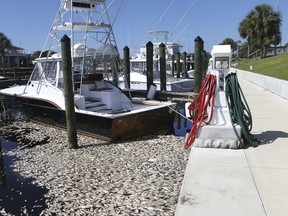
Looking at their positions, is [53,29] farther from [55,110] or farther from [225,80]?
[225,80]

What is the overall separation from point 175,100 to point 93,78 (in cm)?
586

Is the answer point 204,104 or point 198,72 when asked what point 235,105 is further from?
point 198,72

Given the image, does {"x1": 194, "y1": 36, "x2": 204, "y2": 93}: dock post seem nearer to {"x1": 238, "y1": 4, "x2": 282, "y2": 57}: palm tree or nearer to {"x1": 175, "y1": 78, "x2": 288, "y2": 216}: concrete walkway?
{"x1": 175, "y1": 78, "x2": 288, "y2": 216}: concrete walkway

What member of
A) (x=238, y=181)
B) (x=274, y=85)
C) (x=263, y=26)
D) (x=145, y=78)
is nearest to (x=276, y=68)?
(x=274, y=85)

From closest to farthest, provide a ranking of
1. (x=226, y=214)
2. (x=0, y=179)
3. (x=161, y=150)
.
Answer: (x=226, y=214) → (x=0, y=179) → (x=161, y=150)

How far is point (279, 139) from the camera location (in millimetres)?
6926

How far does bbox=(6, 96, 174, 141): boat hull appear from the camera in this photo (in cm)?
893

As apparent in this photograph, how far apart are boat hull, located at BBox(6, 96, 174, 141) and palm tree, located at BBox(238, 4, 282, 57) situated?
4174cm

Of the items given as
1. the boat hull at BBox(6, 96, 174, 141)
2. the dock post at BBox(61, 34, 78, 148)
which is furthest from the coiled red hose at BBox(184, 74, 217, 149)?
the dock post at BBox(61, 34, 78, 148)

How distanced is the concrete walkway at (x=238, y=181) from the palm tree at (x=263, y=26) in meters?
44.1

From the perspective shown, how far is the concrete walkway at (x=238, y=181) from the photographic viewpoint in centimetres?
408

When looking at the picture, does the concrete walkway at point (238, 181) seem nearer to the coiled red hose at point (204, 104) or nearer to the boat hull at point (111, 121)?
the coiled red hose at point (204, 104)

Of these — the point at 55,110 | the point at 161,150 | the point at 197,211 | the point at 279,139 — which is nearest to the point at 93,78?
the point at 55,110

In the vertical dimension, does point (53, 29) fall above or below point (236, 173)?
above
